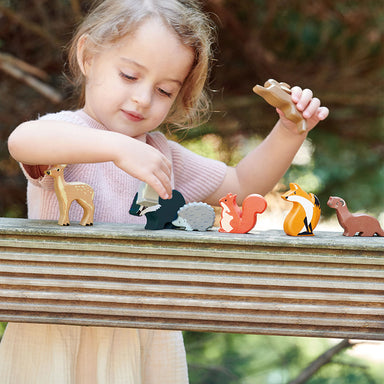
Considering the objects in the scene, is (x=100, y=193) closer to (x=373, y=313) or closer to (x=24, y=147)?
(x=24, y=147)

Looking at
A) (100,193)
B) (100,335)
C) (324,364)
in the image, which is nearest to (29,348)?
(100,335)

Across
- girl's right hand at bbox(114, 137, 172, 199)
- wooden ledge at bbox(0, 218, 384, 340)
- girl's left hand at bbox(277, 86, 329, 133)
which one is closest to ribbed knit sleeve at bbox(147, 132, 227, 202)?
girl's left hand at bbox(277, 86, 329, 133)

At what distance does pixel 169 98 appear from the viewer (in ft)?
2.85

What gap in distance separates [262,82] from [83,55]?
1.80ft

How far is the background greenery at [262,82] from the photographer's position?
1.31 meters

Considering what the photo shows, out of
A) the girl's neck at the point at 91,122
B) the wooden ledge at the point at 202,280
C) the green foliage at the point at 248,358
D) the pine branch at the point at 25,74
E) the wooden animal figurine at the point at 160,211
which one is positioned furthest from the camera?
the green foliage at the point at 248,358

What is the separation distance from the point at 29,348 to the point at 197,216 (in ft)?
1.00

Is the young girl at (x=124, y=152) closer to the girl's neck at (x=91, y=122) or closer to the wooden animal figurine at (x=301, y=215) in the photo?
the girl's neck at (x=91, y=122)

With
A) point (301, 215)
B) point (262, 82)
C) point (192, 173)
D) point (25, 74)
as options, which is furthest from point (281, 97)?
point (25, 74)

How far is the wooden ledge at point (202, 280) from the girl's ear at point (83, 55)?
1.48 ft

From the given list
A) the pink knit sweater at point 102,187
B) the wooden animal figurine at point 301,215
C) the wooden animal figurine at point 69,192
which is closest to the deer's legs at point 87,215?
the wooden animal figurine at point 69,192

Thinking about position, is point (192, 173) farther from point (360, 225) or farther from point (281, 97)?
point (360, 225)

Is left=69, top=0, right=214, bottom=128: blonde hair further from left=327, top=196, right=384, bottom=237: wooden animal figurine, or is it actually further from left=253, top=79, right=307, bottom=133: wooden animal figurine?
left=327, top=196, right=384, bottom=237: wooden animal figurine

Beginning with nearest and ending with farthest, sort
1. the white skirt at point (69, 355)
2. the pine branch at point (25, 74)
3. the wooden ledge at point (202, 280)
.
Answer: the wooden ledge at point (202, 280), the white skirt at point (69, 355), the pine branch at point (25, 74)
